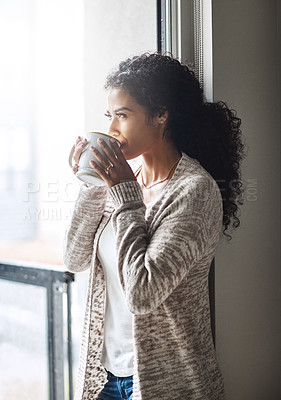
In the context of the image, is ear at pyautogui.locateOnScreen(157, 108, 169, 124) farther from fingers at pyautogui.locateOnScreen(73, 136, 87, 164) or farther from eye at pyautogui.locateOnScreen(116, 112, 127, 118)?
fingers at pyautogui.locateOnScreen(73, 136, 87, 164)

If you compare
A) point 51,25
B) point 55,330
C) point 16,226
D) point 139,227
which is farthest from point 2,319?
point 51,25

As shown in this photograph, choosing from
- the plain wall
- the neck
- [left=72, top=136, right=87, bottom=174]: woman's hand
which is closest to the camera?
[left=72, top=136, right=87, bottom=174]: woman's hand

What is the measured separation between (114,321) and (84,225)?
244mm

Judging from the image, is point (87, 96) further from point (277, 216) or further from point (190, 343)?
point (190, 343)

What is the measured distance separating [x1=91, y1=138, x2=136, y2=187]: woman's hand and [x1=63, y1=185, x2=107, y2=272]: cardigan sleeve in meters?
0.14

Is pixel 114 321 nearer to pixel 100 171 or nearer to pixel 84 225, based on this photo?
pixel 84 225

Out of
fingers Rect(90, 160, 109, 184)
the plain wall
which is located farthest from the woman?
the plain wall

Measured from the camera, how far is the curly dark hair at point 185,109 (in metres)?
1.11

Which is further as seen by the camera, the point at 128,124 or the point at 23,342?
the point at 23,342

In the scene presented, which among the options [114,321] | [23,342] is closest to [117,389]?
[114,321]

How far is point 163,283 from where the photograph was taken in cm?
94

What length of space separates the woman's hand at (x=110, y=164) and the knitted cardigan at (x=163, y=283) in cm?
2

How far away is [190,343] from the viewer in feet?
3.46

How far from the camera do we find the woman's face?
1094 mm
